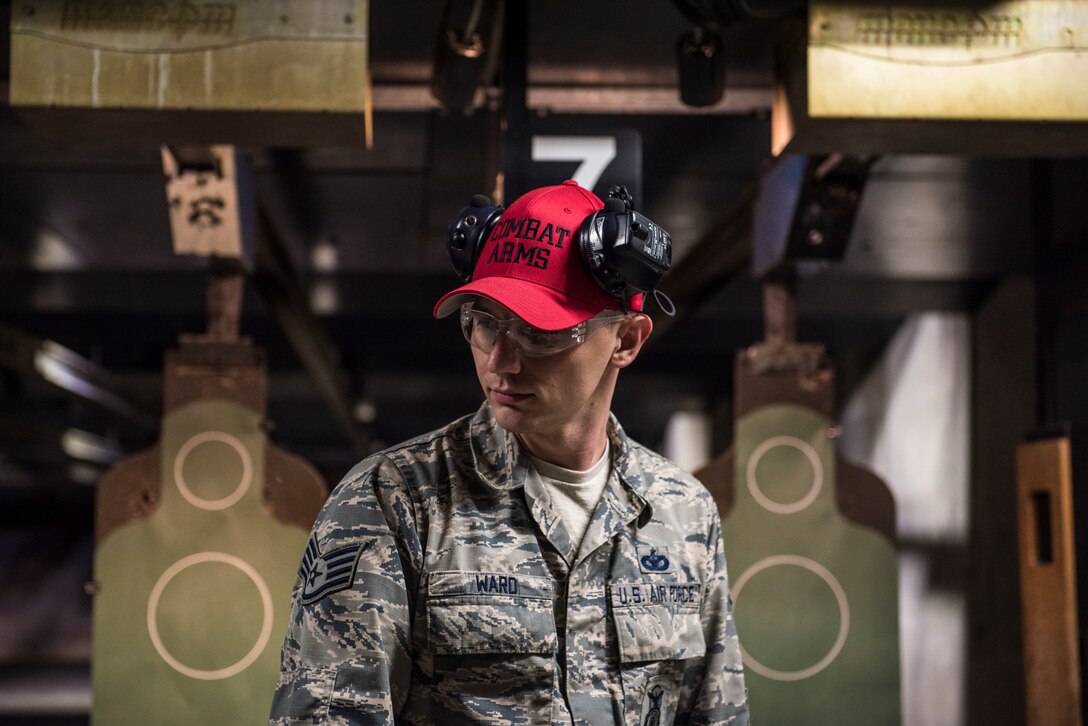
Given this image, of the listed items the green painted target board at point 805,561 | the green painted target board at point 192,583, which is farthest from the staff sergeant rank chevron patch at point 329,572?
the green painted target board at point 805,561

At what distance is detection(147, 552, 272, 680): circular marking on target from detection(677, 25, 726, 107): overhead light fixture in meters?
1.60

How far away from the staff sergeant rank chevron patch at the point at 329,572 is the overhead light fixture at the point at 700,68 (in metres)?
1.48

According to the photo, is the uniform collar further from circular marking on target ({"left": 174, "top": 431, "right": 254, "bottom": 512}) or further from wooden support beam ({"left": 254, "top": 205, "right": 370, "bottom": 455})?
wooden support beam ({"left": 254, "top": 205, "right": 370, "bottom": 455})

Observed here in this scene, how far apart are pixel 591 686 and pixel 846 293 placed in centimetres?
435

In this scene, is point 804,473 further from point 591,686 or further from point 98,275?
point 98,275

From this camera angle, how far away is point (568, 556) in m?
1.49

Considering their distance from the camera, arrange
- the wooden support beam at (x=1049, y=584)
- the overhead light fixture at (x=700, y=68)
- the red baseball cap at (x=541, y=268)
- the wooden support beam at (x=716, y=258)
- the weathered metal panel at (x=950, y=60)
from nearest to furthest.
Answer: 1. the red baseball cap at (x=541, y=268)
2. the weathered metal panel at (x=950, y=60)
3. the overhead light fixture at (x=700, y=68)
4. the wooden support beam at (x=1049, y=584)
5. the wooden support beam at (x=716, y=258)

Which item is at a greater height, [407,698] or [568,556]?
[568,556]

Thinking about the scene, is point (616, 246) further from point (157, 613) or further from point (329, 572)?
point (157, 613)

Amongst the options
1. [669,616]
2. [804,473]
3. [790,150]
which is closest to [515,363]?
[669,616]

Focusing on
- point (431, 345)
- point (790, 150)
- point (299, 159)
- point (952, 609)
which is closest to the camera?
point (790, 150)

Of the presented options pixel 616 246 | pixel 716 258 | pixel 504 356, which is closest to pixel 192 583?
pixel 716 258

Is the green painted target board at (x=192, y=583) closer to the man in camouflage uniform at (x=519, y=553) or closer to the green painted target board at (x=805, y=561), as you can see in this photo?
the green painted target board at (x=805, y=561)

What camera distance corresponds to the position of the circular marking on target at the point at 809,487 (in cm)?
321
